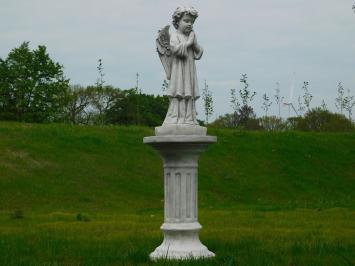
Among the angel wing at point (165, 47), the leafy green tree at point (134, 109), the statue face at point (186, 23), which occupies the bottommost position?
the angel wing at point (165, 47)

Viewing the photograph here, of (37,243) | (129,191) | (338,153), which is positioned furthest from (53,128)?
(37,243)

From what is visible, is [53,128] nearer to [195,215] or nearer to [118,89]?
[195,215]

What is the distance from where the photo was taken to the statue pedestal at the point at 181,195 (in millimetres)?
9570

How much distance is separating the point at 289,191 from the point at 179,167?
18188 millimetres

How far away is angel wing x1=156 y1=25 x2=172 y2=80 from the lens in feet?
33.8

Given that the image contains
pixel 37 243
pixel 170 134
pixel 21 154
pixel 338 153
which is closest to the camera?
pixel 170 134

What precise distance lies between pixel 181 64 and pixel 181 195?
6.51 ft

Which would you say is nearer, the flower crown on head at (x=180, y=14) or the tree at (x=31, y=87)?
the flower crown on head at (x=180, y=14)

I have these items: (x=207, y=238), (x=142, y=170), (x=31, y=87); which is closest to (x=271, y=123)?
(x=31, y=87)

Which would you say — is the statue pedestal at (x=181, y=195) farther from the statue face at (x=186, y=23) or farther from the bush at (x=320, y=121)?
the bush at (x=320, y=121)

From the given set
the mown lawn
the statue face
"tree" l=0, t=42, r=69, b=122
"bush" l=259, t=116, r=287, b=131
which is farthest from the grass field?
"bush" l=259, t=116, r=287, b=131

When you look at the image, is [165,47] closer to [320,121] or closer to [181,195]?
[181,195]

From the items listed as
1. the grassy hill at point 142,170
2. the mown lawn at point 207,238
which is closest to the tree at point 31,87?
the grassy hill at point 142,170

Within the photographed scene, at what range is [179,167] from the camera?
9797mm
